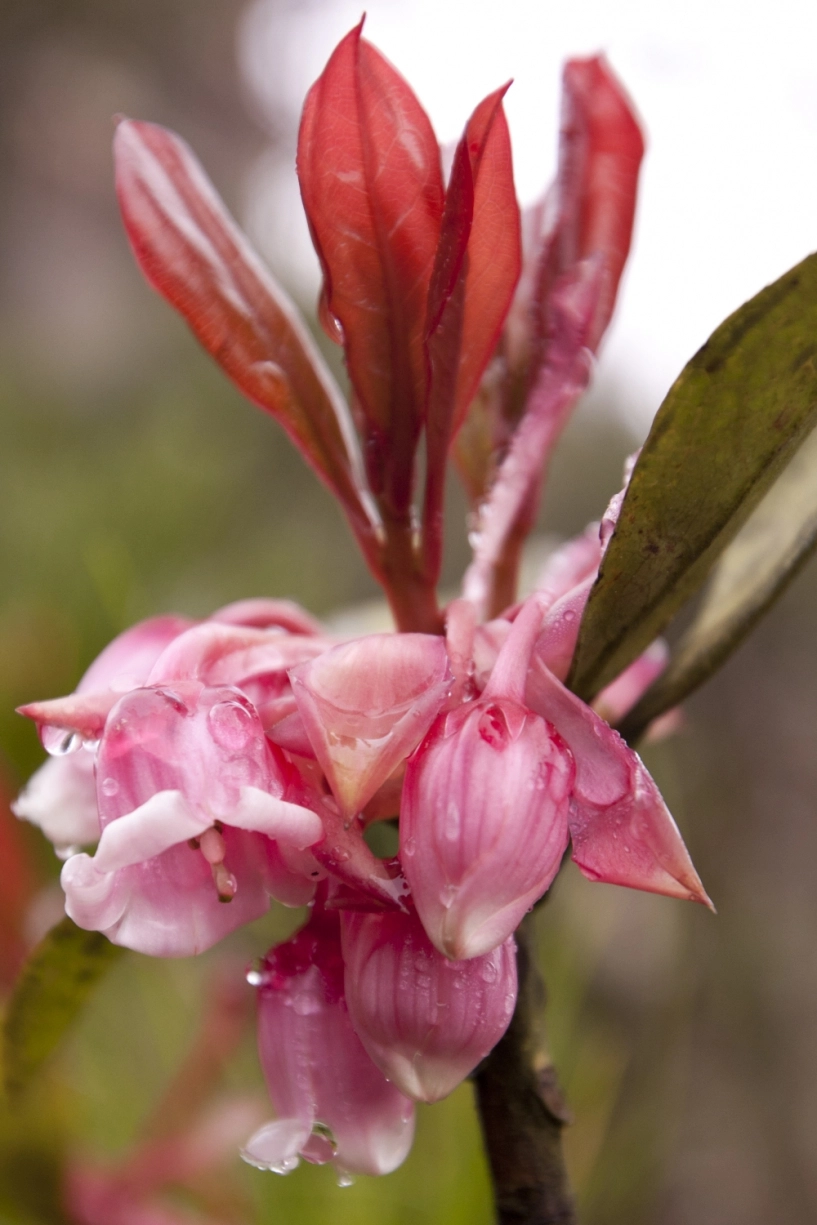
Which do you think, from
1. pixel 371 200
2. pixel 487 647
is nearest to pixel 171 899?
pixel 487 647

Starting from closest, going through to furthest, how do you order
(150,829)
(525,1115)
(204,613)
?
(150,829)
(525,1115)
(204,613)

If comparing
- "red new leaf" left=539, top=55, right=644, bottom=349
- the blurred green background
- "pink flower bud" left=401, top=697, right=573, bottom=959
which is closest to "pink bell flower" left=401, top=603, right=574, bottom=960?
"pink flower bud" left=401, top=697, right=573, bottom=959

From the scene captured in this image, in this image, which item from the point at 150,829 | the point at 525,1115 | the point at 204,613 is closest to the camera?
the point at 150,829

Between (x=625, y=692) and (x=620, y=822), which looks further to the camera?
(x=625, y=692)

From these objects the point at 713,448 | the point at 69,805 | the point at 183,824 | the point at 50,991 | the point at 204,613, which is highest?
the point at 713,448

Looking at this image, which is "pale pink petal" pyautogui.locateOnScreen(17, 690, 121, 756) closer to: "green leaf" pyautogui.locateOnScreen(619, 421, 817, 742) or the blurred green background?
"green leaf" pyautogui.locateOnScreen(619, 421, 817, 742)

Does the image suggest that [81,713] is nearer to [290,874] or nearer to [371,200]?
[290,874]

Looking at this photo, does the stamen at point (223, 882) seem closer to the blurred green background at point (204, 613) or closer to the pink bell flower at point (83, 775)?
the pink bell flower at point (83, 775)
